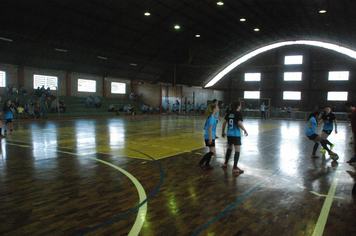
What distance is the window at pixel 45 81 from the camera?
25703mm

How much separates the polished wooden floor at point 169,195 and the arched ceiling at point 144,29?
48.0 ft

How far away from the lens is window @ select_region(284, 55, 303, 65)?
37.7 metres

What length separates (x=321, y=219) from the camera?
365 centimetres

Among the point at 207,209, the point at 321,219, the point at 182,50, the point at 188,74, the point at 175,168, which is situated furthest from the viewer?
the point at 188,74

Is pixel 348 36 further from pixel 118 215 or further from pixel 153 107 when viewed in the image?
pixel 118 215

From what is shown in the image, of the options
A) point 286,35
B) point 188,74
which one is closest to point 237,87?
point 188,74

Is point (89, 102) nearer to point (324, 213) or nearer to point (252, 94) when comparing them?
point (252, 94)

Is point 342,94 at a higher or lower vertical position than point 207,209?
higher

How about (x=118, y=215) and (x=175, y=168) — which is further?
(x=175, y=168)

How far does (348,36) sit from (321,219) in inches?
1107

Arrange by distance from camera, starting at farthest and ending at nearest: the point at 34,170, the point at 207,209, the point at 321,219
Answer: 1. the point at 34,170
2. the point at 207,209
3. the point at 321,219

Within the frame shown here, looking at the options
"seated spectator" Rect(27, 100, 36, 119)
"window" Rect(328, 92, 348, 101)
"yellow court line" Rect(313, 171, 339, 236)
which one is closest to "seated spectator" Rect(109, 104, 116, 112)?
"seated spectator" Rect(27, 100, 36, 119)

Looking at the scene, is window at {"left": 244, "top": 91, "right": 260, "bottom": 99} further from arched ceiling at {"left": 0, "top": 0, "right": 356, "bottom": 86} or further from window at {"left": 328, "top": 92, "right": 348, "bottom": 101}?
window at {"left": 328, "top": 92, "right": 348, "bottom": 101}

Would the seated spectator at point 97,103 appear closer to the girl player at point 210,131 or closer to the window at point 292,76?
the girl player at point 210,131
